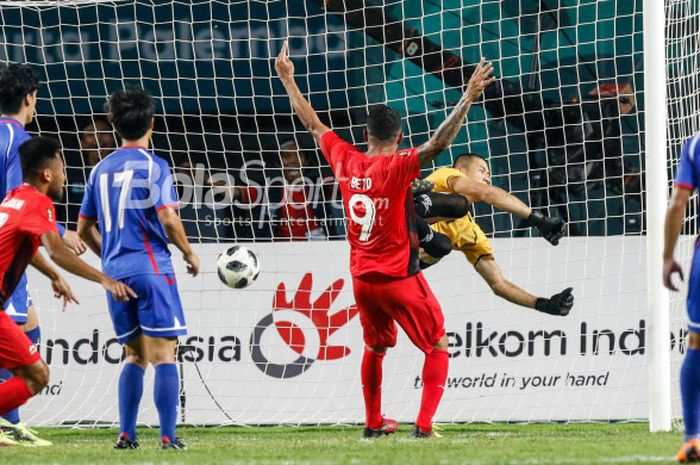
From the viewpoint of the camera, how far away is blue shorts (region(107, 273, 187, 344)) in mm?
7180

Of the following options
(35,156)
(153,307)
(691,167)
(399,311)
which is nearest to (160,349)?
(153,307)

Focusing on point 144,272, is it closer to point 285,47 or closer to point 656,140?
point 285,47

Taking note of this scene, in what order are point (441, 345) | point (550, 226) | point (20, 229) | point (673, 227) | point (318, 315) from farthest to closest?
point (318, 315) → point (550, 226) → point (441, 345) → point (20, 229) → point (673, 227)

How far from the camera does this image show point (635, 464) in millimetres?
5816

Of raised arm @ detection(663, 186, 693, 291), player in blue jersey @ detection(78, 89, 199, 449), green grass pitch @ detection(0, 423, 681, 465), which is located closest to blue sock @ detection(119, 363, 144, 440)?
player in blue jersey @ detection(78, 89, 199, 449)

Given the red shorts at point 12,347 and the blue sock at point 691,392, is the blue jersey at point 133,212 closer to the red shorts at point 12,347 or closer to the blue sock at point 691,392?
the red shorts at point 12,347

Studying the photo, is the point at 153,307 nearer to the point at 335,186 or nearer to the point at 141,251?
the point at 141,251

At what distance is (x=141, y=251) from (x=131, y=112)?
799mm

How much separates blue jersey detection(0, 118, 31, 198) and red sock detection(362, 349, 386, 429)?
2464 mm

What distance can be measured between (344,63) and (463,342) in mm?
3322

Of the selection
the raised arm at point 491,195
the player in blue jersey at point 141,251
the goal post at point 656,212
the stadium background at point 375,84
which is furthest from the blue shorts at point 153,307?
the stadium background at point 375,84

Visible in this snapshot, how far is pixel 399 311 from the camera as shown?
7992mm

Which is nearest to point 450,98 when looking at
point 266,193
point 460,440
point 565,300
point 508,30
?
point 508,30

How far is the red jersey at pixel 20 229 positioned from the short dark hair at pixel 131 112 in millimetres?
630
